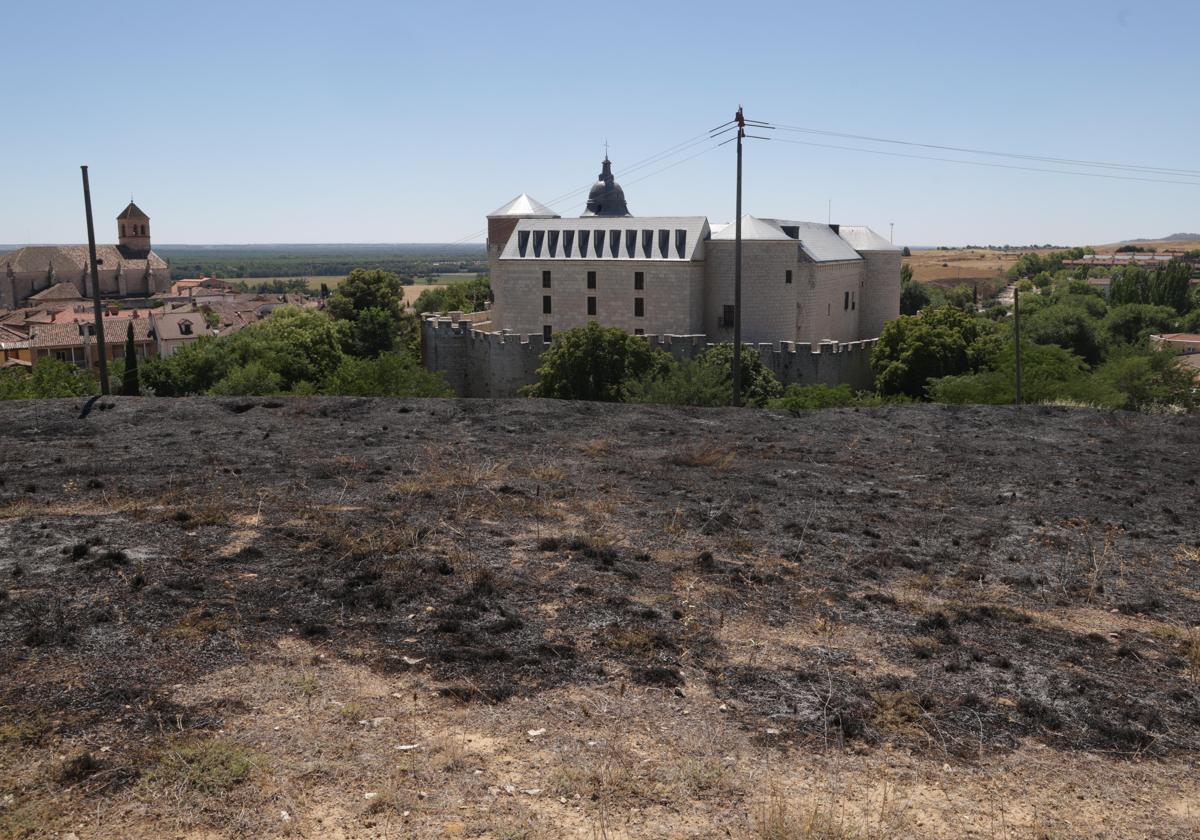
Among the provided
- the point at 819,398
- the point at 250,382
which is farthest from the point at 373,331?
the point at 819,398

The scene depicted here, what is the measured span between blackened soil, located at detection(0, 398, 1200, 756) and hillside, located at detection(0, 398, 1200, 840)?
3cm

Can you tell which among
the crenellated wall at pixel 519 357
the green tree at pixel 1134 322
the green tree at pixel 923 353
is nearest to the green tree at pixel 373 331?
the crenellated wall at pixel 519 357

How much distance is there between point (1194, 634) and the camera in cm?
686

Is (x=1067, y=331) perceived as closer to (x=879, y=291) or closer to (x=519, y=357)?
(x=879, y=291)

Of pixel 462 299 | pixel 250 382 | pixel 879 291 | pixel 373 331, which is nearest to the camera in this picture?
pixel 250 382

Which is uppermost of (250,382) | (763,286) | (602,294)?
(763,286)

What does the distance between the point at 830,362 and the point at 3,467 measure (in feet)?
130

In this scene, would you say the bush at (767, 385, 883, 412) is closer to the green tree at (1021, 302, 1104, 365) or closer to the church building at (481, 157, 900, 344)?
the church building at (481, 157, 900, 344)

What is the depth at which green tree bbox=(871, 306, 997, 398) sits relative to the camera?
46.1 m

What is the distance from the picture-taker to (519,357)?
1916 inches

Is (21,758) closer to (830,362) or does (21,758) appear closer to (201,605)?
(201,605)

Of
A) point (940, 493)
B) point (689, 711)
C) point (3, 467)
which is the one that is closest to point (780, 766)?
point (689, 711)

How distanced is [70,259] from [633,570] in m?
147

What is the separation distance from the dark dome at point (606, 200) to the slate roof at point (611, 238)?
9.84m
